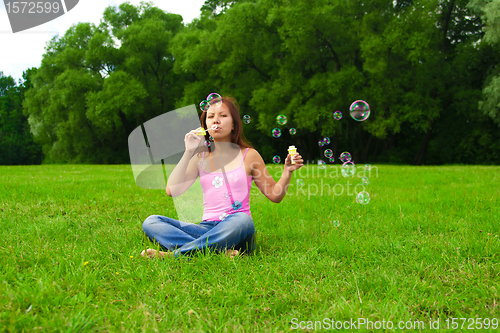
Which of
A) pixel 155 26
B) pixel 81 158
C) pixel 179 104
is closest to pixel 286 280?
pixel 179 104

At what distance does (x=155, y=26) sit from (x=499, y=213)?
29953 mm

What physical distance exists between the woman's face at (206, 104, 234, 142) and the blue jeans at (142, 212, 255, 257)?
80 centimetres

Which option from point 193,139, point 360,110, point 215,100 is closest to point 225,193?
point 193,139

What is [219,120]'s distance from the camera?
3350 mm

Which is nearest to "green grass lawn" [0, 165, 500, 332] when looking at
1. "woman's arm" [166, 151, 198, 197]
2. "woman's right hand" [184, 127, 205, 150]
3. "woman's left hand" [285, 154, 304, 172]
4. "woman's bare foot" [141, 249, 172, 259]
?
"woman's bare foot" [141, 249, 172, 259]

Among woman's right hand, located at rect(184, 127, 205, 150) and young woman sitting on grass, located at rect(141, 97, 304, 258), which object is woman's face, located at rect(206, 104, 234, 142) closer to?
young woman sitting on grass, located at rect(141, 97, 304, 258)

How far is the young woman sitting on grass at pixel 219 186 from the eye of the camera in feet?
A: 9.91

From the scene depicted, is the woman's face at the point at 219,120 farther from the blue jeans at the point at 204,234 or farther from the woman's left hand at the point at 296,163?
the blue jeans at the point at 204,234

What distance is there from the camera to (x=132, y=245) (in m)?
3.41

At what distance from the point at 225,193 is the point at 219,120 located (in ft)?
2.29

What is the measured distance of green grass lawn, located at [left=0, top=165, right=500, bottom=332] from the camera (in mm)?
2037

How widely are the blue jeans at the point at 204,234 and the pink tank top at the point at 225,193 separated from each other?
0.38 ft

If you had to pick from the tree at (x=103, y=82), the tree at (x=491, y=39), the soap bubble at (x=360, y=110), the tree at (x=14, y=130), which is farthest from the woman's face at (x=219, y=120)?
the tree at (x=14, y=130)

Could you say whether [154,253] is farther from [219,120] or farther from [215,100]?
[215,100]
